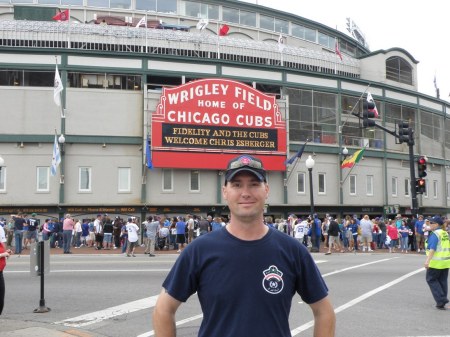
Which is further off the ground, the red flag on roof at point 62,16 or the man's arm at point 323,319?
the red flag on roof at point 62,16

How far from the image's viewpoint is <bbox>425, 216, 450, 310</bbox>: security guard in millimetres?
10086

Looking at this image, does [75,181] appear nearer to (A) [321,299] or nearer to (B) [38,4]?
(B) [38,4]

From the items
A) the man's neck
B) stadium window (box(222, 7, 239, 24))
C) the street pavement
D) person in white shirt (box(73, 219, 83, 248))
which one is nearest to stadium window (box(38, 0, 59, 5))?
stadium window (box(222, 7, 239, 24))

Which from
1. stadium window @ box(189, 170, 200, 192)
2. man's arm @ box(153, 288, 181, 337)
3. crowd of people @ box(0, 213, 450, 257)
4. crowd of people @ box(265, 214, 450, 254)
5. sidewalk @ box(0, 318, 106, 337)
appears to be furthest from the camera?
stadium window @ box(189, 170, 200, 192)

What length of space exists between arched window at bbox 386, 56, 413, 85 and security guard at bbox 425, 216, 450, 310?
3557 cm

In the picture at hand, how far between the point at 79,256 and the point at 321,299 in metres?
20.5

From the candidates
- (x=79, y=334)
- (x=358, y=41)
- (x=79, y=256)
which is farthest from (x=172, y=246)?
(x=358, y=41)

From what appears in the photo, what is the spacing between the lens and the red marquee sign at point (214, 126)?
31.7m

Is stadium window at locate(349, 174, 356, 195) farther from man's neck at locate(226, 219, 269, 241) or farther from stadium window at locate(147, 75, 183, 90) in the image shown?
man's neck at locate(226, 219, 269, 241)

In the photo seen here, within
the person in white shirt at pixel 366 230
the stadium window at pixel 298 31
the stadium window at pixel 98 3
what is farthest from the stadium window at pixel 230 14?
the person in white shirt at pixel 366 230

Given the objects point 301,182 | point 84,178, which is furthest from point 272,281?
point 301,182

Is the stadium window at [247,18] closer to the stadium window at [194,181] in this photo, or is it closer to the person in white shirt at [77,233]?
the stadium window at [194,181]

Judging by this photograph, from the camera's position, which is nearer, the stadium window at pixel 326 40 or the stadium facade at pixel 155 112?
the stadium facade at pixel 155 112

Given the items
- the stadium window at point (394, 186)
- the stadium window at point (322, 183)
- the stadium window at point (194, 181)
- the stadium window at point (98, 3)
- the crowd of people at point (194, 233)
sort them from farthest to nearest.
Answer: the stadium window at point (98, 3) → the stadium window at point (394, 186) → the stadium window at point (322, 183) → the stadium window at point (194, 181) → the crowd of people at point (194, 233)
